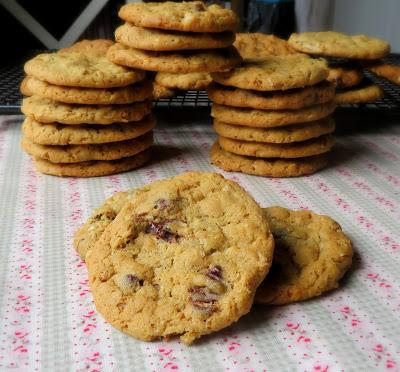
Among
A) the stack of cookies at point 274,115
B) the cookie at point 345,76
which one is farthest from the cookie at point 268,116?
the cookie at point 345,76

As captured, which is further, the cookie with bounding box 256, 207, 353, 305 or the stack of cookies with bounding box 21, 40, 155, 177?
the stack of cookies with bounding box 21, 40, 155, 177

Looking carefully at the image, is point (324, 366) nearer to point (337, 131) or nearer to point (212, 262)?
point (212, 262)

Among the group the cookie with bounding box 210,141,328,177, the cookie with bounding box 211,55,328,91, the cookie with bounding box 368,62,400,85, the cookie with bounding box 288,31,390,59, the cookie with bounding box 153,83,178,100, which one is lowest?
the cookie with bounding box 210,141,328,177

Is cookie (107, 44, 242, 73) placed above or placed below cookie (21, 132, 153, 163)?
above

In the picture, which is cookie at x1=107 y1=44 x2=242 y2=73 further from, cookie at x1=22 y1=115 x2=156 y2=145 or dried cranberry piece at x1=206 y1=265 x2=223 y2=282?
dried cranberry piece at x1=206 y1=265 x2=223 y2=282

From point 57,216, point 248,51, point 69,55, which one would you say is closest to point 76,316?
point 57,216

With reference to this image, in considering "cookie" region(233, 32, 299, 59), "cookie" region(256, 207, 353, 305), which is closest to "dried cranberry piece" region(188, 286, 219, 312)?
"cookie" region(256, 207, 353, 305)

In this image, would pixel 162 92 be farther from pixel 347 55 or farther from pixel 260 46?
A: pixel 347 55
